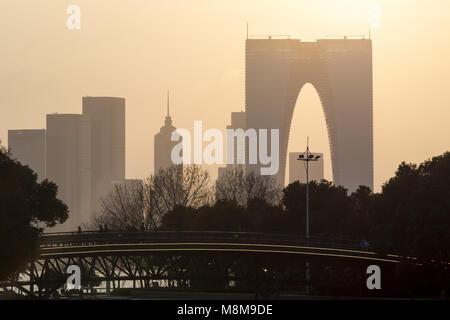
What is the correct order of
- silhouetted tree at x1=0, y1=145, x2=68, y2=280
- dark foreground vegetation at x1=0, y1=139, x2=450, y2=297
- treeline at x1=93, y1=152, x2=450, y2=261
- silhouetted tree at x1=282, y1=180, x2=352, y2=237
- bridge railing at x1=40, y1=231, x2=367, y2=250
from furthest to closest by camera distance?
1. silhouetted tree at x1=282, y1=180, x2=352, y2=237
2. bridge railing at x1=40, y1=231, x2=367, y2=250
3. treeline at x1=93, y1=152, x2=450, y2=261
4. dark foreground vegetation at x1=0, y1=139, x2=450, y2=297
5. silhouetted tree at x1=0, y1=145, x2=68, y2=280

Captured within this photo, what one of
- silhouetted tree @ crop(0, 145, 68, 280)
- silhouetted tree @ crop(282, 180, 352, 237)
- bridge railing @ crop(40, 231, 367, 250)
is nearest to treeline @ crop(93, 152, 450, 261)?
silhouetted tree @ crop(282, 180, 352, 237)

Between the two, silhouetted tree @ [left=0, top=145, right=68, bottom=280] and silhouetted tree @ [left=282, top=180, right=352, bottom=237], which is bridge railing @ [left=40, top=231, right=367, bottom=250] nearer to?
silhouetted tree @ [left=0, top=145, right=68, bottom=280]

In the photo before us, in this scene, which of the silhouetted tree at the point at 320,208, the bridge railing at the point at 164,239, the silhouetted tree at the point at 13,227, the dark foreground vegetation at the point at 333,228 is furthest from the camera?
the silhouetted tree at the point at 320,208

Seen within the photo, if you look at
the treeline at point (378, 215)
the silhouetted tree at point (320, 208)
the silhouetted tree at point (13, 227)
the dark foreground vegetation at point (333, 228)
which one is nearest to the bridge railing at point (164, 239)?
the dark foreground vegetation at point (333, 228)

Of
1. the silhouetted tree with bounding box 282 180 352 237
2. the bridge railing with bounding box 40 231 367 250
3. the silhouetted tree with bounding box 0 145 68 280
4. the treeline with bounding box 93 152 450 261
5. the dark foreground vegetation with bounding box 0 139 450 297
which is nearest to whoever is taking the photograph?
the silhouetted tree with bounding box 0 145 68 280

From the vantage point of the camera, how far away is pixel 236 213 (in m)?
196

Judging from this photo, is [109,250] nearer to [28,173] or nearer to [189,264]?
[28,173]

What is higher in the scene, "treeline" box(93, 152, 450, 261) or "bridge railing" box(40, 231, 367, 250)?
"treeline" box(93, 152, 450, 261)

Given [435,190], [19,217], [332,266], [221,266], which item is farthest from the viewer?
[221,266]

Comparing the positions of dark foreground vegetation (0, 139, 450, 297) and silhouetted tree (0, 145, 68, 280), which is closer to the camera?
silhouetted tree (0, 145, 68, 280)

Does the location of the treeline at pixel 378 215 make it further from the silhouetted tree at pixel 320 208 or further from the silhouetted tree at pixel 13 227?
the silhouetted tree at pixel 13 227

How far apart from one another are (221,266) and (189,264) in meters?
3.97
